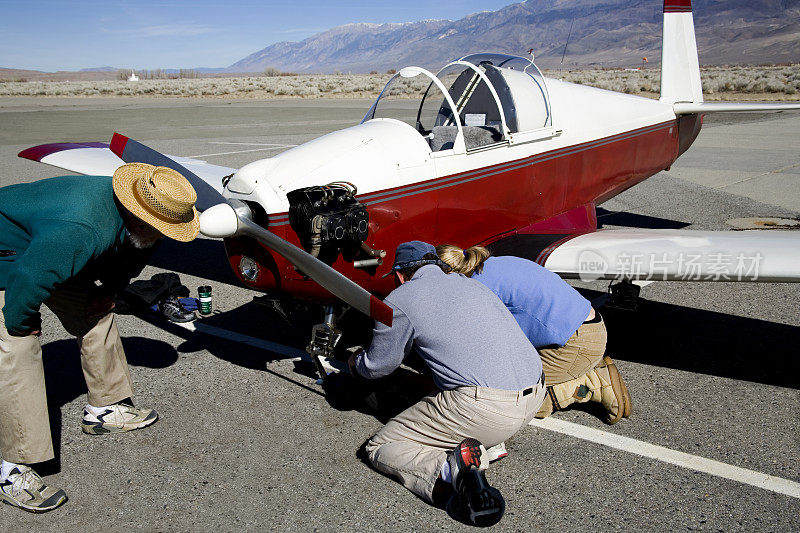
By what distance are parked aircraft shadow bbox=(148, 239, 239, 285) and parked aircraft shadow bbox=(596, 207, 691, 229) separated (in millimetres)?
5518

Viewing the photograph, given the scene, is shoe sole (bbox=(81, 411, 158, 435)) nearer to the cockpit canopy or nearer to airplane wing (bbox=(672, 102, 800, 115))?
the cockpit canopy

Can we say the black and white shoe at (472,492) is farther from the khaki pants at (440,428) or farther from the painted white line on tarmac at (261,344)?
the painted white line on tarmac at (261,344)

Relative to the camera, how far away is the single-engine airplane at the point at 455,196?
13.4ft

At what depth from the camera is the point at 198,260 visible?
810cm

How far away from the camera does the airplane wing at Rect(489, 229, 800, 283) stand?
15.2 feet

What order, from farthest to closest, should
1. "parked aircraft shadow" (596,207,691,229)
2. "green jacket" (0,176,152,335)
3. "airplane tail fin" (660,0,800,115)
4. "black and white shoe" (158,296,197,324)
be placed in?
"parked aircraft shadow" (596,207,691,229) < "airplane tail fin" (660,0,800,115) < "black and white shoe" (158,296,197,324) < "green jacket" (0,176,152,335)

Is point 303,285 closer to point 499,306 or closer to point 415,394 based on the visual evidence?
point 415,394

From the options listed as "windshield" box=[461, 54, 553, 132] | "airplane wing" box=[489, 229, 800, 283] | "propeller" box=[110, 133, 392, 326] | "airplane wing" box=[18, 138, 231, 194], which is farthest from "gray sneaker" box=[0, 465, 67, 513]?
"airplane wing" box=[18, 138, 231, 194]

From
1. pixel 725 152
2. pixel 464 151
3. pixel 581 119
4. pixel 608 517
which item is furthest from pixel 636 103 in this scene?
pixel 725 152

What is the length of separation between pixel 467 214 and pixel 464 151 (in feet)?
1.70

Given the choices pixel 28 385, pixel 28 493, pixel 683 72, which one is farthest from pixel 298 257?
pixel 683 72

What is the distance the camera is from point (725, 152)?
17.7m

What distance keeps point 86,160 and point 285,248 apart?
223 inches

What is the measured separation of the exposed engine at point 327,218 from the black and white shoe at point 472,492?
158 centimetres
